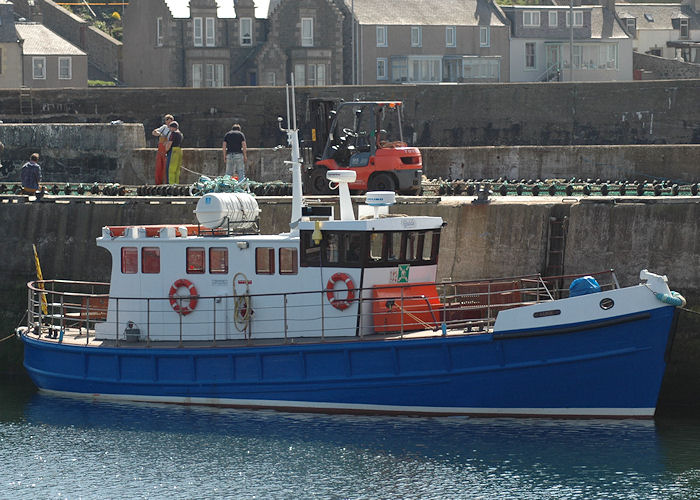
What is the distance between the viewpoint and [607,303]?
53.0 ft

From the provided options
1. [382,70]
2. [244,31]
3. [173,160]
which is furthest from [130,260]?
[382,70]

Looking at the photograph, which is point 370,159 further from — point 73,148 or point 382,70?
point 382,70

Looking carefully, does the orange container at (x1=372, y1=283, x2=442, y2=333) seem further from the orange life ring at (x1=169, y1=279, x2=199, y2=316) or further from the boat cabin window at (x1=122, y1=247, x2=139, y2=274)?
the boat cabin window at (x1=122, y1=247, x2=139, y2=274)

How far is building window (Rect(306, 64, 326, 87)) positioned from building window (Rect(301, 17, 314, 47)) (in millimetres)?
1028

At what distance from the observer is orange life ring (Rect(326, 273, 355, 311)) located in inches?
687

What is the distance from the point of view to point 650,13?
6219 centimetres

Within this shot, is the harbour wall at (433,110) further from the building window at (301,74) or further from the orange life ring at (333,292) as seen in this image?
the building window at (301,74)

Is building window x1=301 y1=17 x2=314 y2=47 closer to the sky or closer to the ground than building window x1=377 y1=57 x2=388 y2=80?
closer to the sky

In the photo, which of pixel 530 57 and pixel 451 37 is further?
pixel 530 57

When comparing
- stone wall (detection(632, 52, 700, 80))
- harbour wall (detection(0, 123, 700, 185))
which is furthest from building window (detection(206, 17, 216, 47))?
harbour wall (detection(0, 123, 700, 185))

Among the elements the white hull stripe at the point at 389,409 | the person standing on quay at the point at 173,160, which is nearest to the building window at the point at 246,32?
the person standing on quay at the point at 173,160

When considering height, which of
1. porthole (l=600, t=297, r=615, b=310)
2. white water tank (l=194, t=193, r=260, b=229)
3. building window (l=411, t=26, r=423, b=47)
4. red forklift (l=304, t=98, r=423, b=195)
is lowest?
porthole (l=600, t=297, r=615, b=310)

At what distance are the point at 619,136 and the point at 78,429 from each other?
20773 mm

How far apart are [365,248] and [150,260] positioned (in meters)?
3.39
